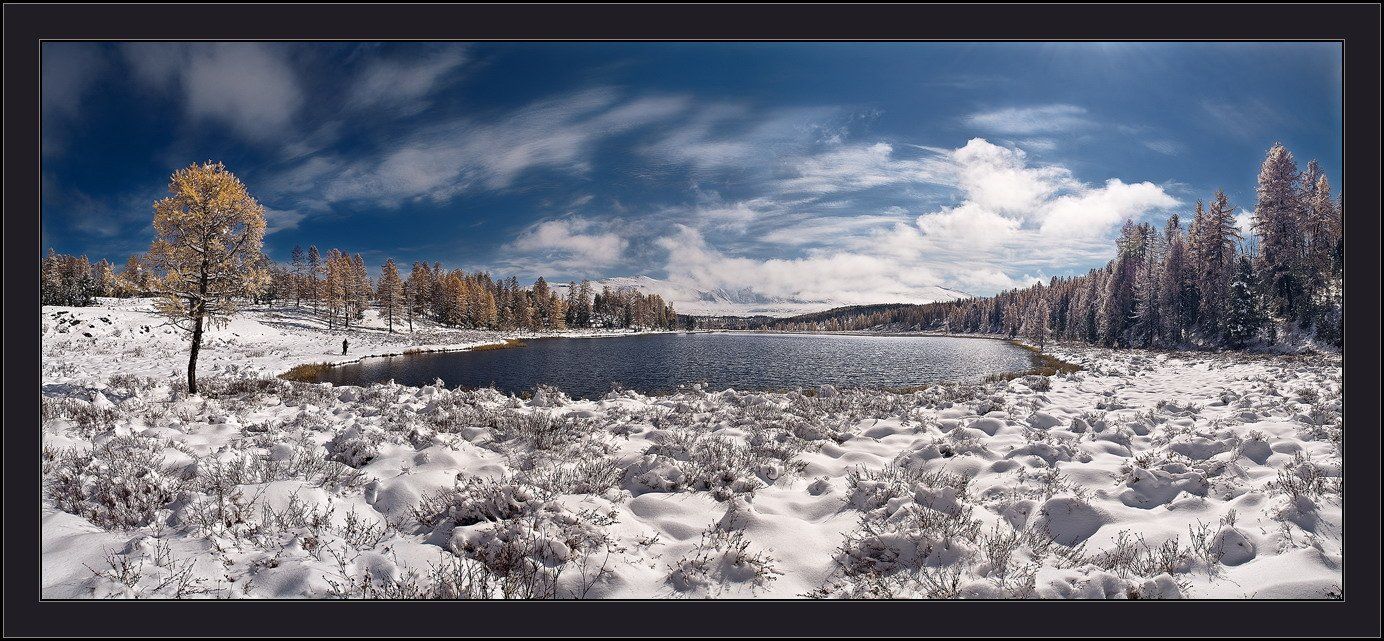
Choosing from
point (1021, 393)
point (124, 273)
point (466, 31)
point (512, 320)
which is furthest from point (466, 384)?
point (512, 320)

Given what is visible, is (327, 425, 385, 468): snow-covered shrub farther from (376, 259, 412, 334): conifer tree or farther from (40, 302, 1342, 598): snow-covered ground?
(376, 259, 412, 334): conifer tree

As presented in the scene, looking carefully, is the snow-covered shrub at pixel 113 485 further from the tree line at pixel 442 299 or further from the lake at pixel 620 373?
the tree line at pixel 442 299

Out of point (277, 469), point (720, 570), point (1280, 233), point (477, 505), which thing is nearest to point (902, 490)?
point (720, 570)

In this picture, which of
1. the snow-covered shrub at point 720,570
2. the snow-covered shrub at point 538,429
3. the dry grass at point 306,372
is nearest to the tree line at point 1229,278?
the snow-covered shrub at point 720,570

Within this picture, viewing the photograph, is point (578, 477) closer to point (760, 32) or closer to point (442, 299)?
point (760, 32)

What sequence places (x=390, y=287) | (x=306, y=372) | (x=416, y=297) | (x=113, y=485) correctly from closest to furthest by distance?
(x=113, y=485) < (x=306, y=372) < (x=390, y=287) < (x=416, y=297)

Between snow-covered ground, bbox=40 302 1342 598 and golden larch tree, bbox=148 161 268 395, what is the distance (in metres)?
5.51

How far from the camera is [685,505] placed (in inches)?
201

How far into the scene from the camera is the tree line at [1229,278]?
98.8 feet

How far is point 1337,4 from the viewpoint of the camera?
417cm

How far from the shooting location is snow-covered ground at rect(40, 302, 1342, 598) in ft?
11.2

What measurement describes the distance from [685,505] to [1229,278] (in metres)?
59.2

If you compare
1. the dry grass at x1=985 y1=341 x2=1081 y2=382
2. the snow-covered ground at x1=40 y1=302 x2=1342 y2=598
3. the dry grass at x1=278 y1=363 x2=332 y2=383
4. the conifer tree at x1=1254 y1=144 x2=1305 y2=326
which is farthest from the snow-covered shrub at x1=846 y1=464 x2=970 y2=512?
the conifer tree at x1=1254 y1=144 x2=1305 y2=326
